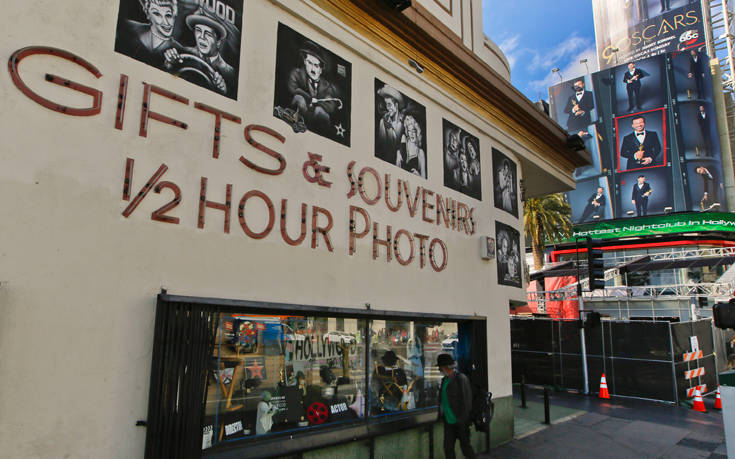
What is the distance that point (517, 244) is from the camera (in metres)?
10.6

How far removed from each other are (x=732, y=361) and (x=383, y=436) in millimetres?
7491

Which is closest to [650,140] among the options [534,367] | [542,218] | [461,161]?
[542,218]

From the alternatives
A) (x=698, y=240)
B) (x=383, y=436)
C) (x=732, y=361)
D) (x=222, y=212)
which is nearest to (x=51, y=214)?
(x=222, y=212)

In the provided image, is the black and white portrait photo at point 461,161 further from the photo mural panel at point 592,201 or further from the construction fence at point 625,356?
the photo mural panel at point 592,201

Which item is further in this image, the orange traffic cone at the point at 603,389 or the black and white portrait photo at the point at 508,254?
the orange traffic cone at the point at 603,389

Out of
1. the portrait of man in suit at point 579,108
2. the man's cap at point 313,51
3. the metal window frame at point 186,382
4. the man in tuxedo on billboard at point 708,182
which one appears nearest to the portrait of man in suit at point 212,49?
the man's cap at point 313,51

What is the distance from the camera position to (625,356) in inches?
572

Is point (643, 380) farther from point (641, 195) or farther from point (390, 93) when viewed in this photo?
point (641, 195)

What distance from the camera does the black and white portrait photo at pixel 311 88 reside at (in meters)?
5.93

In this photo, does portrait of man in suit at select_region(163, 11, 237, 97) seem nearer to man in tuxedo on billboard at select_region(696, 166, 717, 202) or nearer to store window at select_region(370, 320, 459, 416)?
store window at select_region(370, 320, 459, 416)

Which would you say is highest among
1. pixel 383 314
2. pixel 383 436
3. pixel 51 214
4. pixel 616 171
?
pixel 616 171

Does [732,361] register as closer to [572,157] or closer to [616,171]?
[572,157]

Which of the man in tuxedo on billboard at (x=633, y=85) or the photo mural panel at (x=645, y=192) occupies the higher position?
the man in tuxedo on billboard at (x=633, y=85)

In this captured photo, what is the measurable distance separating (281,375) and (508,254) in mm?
6287
